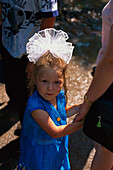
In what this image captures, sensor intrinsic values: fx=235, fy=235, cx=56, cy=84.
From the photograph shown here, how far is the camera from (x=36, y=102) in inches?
61.1

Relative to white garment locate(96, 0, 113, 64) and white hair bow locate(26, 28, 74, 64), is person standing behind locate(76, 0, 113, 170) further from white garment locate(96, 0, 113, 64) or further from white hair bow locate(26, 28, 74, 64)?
white hair bow locate(26, 28, 74, 64)

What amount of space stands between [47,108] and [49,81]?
19cm

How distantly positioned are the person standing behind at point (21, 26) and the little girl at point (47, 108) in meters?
0.31

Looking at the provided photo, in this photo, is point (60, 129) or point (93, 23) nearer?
point (60, 129)

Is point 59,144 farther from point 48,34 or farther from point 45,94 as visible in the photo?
point 48,34

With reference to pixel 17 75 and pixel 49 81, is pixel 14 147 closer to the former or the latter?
pixel 17 75

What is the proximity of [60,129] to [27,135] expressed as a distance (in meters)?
0.35

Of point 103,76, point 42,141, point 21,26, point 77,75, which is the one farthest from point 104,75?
point 77,75

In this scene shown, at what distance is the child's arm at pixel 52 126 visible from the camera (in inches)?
56.7

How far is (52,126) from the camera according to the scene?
1.47 metres

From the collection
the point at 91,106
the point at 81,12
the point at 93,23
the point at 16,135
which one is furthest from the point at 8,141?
the point at 81,12

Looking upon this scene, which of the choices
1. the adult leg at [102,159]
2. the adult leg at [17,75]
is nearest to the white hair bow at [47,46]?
the adult leg at [17,75]

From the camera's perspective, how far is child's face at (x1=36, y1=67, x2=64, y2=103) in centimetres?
150

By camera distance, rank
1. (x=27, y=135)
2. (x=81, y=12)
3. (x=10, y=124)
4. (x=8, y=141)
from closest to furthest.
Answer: (x=27, y=135)
(x=8, y=141)
(x=10, y=124)
(x=81, y=12)
